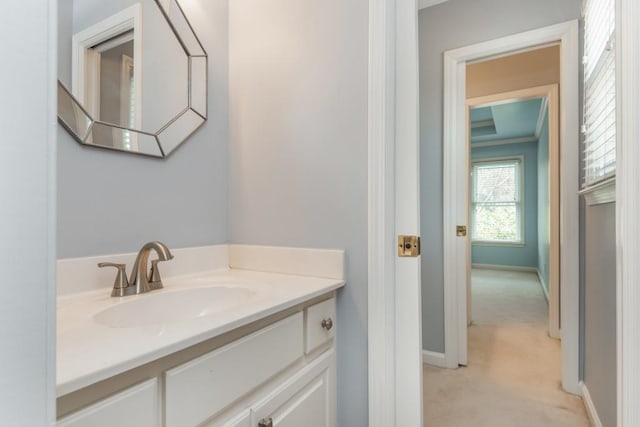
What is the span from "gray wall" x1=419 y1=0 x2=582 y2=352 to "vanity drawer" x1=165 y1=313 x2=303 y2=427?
5.15 feet

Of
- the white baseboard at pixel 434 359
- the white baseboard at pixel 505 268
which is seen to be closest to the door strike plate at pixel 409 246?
the white baseboard at pixel 434 359

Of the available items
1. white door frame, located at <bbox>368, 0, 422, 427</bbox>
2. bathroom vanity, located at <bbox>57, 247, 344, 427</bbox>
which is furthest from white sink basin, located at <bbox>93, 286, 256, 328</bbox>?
white door frame, located at <bbox>368, 0, 422, 427</bbox>

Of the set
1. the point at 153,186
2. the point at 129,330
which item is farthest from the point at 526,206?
the point at 129,330

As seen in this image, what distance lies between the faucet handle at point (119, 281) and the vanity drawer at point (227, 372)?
18.8 inches

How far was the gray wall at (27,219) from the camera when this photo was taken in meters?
0.27

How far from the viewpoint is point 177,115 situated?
4.25 feet

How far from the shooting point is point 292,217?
1.32 metres

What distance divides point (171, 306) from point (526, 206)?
6401mm

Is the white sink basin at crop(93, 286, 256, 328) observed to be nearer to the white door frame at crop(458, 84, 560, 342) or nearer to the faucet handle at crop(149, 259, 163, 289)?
the faucet handle at crop(149, 259, 163, 289)

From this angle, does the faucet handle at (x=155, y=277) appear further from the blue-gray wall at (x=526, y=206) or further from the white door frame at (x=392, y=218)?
the blue-gray wall at (x=526, y=206)

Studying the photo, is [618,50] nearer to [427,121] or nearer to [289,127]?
[289,127]

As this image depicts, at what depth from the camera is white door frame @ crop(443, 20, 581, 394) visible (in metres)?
1.90

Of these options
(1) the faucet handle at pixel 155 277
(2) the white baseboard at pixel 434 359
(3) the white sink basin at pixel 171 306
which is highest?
(1) the faucet handle at pixel 155 277

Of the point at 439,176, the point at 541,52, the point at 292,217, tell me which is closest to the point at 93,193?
the point at 292,217
